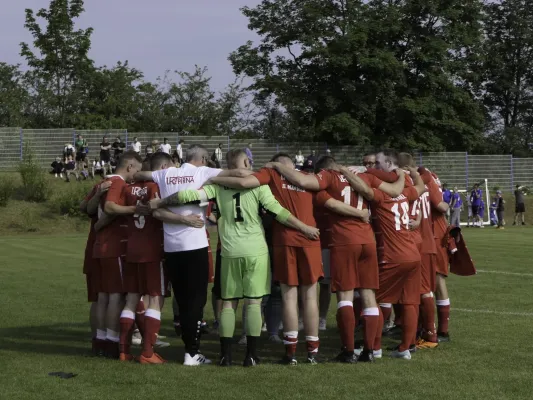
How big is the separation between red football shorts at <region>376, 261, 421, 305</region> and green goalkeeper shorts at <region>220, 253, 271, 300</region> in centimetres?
131

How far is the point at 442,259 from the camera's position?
11.1 metres

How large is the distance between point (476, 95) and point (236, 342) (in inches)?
2493

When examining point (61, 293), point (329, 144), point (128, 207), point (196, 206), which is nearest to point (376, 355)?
point (196, 206)

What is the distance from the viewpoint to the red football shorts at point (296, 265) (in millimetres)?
9188

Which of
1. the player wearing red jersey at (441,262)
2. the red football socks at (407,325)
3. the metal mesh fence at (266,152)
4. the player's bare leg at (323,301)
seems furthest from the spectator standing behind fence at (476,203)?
the red football socks at (407,325)

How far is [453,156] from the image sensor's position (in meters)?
54.7

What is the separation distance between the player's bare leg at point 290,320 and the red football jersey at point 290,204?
49cm

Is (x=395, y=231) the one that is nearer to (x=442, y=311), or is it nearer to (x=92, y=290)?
(x=442, y=311)

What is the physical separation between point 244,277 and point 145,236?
46.8 inches

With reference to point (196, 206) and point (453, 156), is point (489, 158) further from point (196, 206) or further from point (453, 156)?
point (196, 206)

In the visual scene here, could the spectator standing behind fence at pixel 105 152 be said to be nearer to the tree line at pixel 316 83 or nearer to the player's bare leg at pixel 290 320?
the tree line at pixel 316 83

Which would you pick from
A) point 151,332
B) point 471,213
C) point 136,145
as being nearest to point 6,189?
point 136,145

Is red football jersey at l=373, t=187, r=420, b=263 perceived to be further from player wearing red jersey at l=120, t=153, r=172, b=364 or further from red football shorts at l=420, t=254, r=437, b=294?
player wearing red jersey at l=120, t=153, r=172, b=364

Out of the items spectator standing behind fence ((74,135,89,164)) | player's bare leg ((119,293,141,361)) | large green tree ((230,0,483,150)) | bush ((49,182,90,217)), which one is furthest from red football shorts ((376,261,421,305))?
large green tree ((230,0,483,150))
